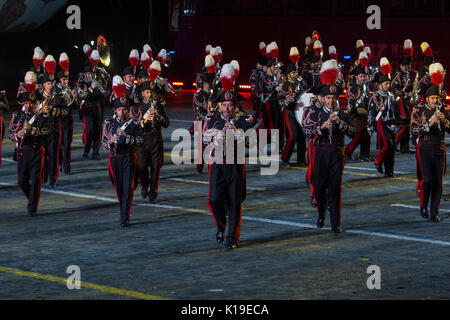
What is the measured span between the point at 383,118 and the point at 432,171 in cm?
486

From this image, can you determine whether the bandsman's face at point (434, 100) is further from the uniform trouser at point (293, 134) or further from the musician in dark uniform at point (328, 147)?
the uniform trouser at point (293, 134)

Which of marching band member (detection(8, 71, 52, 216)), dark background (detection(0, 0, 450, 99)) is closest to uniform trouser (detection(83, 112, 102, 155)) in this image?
marching band member (detection(8, 71, 52, 216))

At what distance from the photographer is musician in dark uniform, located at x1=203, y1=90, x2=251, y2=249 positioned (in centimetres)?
1345

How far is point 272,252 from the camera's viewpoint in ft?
42.5

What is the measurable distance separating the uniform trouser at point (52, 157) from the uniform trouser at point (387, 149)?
6.05m

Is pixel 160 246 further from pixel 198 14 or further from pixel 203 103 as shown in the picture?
pixel 198 14

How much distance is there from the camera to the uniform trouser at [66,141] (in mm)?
20453

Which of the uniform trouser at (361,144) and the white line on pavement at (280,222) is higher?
the uniform trouser at (361,144)

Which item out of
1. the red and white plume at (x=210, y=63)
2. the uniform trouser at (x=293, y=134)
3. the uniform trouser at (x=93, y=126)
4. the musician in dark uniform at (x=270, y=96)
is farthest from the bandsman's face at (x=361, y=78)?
the uniform trouser at (x=93, y=126)

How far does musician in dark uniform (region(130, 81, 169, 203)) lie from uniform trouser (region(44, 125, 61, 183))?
214cm

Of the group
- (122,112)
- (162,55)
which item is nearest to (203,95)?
(162,55)

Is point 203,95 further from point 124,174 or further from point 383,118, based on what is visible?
point 124,174

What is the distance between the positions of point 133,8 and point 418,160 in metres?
27.3
